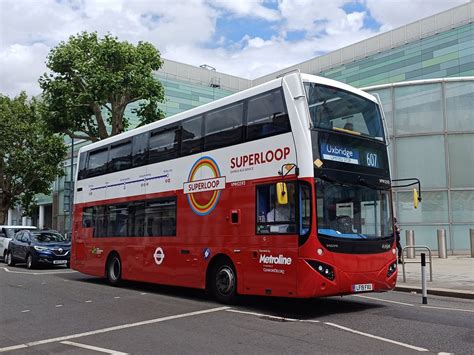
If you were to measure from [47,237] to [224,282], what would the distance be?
12971 mm

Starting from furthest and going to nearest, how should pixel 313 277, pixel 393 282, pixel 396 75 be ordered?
pixel 396 75, pixel 393 282, pixel 313 277

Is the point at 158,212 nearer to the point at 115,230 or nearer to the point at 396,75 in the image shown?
the point at 115,230

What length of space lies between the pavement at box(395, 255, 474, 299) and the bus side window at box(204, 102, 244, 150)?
6118 mm

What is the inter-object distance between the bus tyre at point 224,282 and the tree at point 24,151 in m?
27.3

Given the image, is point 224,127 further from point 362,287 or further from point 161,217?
point 362,287

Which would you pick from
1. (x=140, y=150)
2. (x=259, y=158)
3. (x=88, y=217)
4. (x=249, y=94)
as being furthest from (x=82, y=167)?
(x=259, y=158)

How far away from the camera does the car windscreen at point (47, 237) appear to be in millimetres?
20328

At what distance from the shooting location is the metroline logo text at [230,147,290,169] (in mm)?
9094

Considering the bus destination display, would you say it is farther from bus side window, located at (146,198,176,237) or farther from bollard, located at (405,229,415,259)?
bollard, located at (405,229,415,259)

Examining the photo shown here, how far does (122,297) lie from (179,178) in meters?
3.05

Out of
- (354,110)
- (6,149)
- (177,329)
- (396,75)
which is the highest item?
(396,75)

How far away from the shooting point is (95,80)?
22.6 metres

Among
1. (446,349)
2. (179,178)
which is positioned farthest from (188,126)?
(446,349)

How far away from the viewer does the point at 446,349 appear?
6348 millimetres
